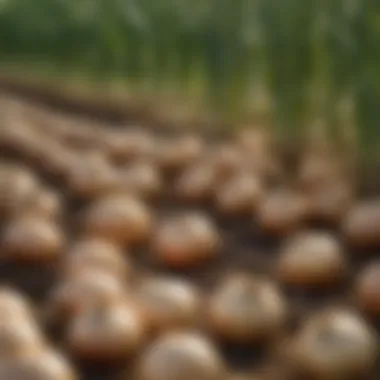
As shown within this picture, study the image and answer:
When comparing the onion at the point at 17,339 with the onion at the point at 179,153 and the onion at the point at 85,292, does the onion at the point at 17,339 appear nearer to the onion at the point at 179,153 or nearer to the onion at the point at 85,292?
the onion at the point at 85,292

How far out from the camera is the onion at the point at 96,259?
0.62 metres

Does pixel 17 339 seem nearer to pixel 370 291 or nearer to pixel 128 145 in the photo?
pixel 370 291

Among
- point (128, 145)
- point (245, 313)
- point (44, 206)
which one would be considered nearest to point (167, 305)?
point (245, 313)

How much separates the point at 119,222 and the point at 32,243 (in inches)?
2.6

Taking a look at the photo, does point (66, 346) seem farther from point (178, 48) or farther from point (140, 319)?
point (178, 48)

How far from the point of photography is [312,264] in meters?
0.63

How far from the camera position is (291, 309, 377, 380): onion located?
0.53 meters

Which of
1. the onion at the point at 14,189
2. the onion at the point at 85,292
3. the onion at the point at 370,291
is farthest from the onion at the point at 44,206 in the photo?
the onion at the point at 370,291

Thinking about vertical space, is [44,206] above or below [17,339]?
above

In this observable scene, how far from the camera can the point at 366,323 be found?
1.90 feet

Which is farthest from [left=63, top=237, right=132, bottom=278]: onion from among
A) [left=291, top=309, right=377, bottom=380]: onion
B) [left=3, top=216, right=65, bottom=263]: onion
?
[left=291, top=309, right=377, bottom=380]: onion

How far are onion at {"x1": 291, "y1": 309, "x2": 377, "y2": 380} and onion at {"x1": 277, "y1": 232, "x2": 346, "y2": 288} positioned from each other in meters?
0.08

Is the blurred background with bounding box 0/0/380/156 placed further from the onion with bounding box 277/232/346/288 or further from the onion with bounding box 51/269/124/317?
the onion with bounding box 51/269/124/317

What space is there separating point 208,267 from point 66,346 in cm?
14
